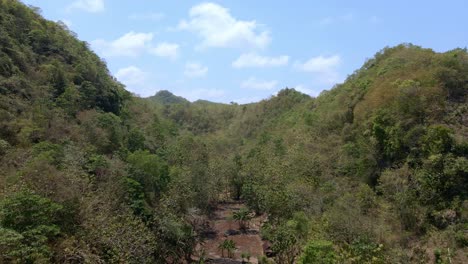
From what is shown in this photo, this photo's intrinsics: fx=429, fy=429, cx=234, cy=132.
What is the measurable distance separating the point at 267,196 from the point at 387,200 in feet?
28.3

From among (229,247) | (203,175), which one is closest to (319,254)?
(229,247)

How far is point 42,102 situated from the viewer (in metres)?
36.4

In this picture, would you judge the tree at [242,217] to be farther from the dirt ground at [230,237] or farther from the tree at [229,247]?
the tree at [229,247]

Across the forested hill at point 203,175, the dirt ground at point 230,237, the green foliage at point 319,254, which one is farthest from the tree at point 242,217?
the green foliage at point 319,254

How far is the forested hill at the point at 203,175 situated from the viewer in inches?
775

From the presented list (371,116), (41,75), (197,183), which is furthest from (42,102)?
(371,116)

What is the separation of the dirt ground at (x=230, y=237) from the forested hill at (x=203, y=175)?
202 centimetres

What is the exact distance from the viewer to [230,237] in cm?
4378

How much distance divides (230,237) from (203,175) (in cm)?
709

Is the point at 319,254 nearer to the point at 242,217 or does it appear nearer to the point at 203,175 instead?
the point at 203,175

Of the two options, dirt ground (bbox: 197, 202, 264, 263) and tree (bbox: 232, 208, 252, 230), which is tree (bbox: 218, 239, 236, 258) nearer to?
dirt ground (bbox: 197, 202, 264, 263)

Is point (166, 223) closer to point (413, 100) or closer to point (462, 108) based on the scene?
point (413, 100)

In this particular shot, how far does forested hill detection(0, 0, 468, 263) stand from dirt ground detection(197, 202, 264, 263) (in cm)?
202

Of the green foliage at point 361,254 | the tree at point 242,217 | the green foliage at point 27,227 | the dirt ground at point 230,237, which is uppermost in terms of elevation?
the green foliage at point 27,227
